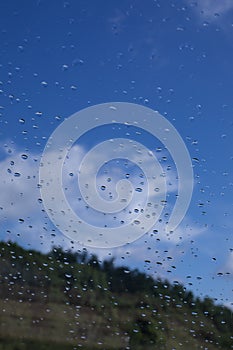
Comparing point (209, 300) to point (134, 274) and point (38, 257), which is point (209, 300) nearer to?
point (134, 274)

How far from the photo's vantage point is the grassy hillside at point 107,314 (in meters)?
5.97

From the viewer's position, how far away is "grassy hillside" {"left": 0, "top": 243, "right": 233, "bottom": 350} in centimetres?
597

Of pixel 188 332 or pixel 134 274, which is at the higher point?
pixel 134 274

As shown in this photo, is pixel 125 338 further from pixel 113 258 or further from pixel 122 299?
pixel 113 258

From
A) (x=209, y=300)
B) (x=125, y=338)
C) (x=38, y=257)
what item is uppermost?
(x=38, y=257)

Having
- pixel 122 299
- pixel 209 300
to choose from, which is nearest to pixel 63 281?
pixel 122 299

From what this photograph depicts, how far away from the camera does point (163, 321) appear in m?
6.20

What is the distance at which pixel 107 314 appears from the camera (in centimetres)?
629

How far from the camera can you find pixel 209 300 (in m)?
5.97

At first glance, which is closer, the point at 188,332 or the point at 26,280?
the point at 188,332

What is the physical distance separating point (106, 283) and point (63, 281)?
0.71 m

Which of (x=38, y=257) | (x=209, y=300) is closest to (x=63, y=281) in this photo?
(x=38, y=257)

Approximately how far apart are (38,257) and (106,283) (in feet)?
3.43

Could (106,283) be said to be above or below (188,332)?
above
